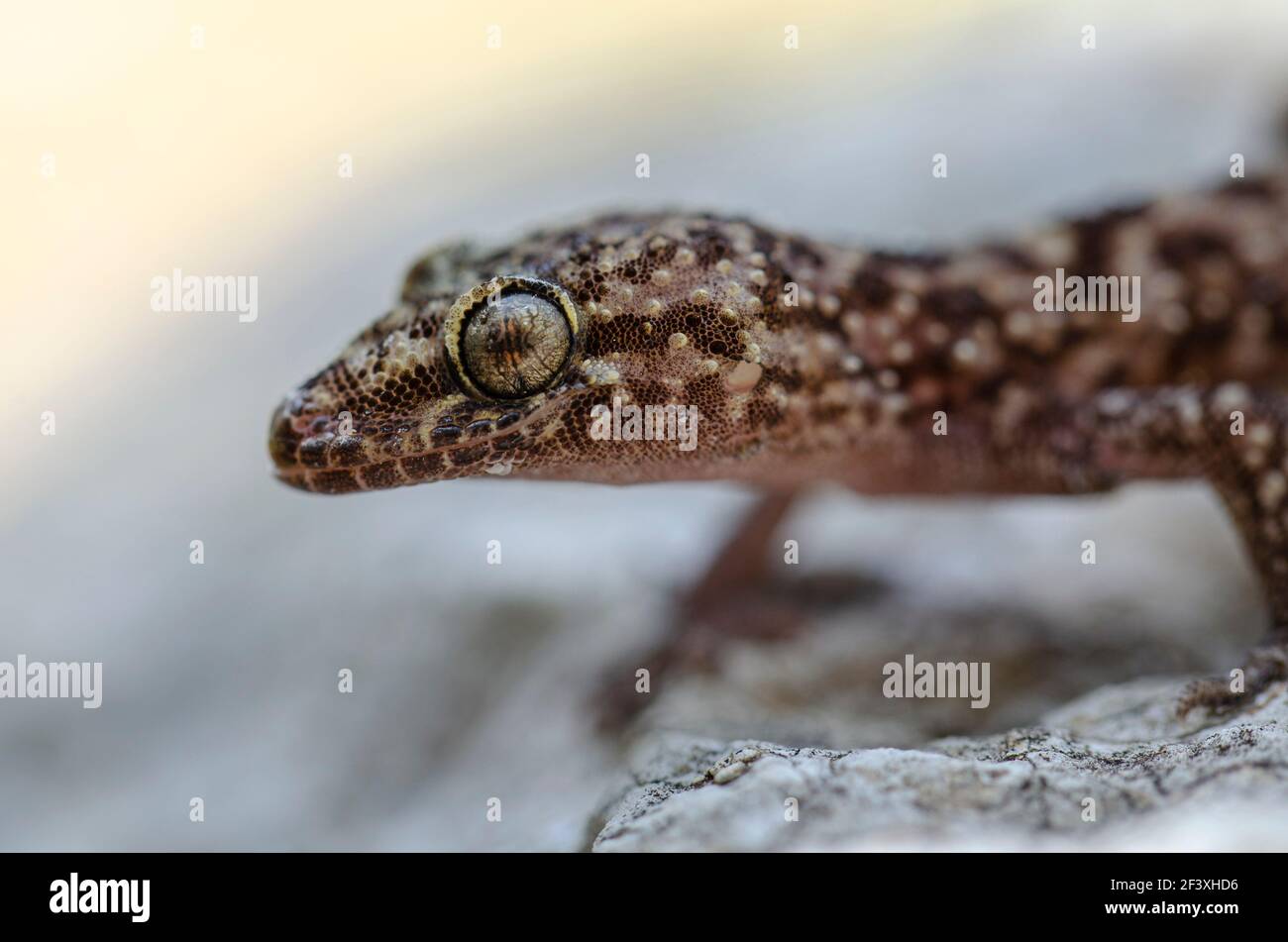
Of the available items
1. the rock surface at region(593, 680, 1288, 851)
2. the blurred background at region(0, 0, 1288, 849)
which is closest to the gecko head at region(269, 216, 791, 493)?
the blurred background at region(0, 0, 1288, 849)

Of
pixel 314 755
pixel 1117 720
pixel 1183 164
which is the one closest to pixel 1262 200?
pixel 1183 164

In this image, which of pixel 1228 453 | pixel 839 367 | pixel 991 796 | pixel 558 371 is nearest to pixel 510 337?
pixel 558 371

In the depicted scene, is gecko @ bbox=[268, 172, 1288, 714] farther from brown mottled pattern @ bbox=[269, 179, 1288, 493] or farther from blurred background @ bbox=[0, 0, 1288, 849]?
blurred background @ bbox=[0, 0, 1288, 849]

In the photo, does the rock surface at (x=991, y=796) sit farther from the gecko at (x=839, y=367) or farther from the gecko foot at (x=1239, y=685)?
the gecko at (x=839, y=367)

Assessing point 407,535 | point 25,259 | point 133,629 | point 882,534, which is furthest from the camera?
point 25,259

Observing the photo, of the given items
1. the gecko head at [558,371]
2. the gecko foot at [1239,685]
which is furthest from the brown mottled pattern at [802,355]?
the gecko foot at [1239,685]

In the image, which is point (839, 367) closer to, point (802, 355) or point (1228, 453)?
point (802, 355)
